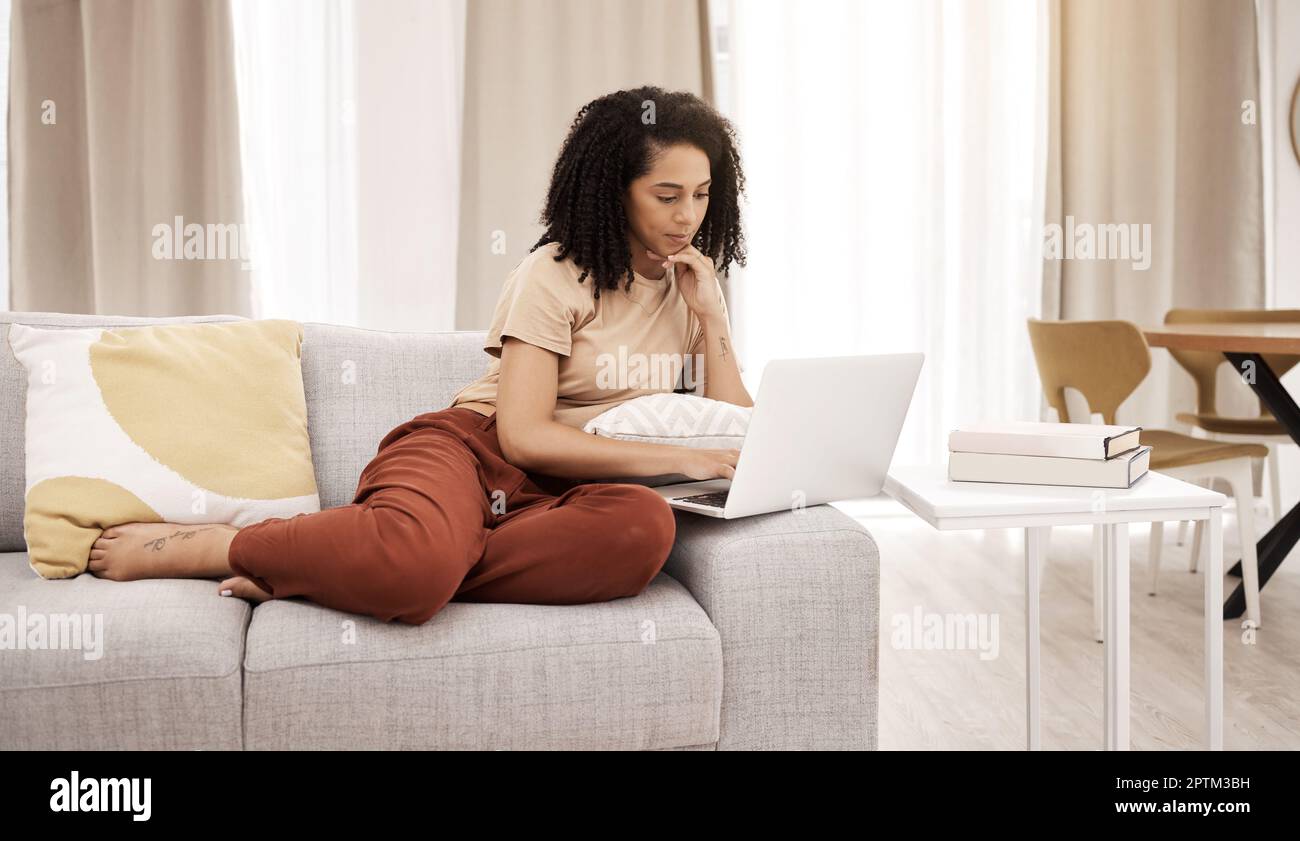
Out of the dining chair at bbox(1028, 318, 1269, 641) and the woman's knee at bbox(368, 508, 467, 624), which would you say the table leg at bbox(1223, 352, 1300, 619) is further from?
the woman's knee at bbox(368, 508, 467, 624)

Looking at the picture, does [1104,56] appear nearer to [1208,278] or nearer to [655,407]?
[1208,278]

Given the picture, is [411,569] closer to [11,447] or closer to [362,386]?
[362,386]

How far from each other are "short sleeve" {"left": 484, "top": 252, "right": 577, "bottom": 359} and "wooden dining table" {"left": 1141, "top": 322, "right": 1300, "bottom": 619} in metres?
1.58

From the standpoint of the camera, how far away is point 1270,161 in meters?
4.16

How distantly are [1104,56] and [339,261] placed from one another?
113 inches

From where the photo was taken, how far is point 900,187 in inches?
163

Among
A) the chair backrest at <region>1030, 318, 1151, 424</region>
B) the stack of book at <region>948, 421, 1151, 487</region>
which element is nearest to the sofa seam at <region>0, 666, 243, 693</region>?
the stack of book at <region>948, 421, 1151, 487</region>

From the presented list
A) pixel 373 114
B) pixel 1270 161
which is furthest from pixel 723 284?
pixel 1270 161

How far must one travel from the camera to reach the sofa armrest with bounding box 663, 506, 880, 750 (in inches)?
57.9

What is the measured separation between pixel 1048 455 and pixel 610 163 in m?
0.85

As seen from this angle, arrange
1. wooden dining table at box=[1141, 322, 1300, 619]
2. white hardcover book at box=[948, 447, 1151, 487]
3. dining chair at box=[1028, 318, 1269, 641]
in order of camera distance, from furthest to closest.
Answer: dining chair at box=[1028, 318, 1269, 641]
wooden dining table at box=[1141, 322, 1300, 619]
white hardcover book at box=[948, 447, 1151, 487]

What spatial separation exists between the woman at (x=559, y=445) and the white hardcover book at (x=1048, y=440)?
341 mm

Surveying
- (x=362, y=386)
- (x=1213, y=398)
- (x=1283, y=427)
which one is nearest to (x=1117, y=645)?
(x=362, y=386)

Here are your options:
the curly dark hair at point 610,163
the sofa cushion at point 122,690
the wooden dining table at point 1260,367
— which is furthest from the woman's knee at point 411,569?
the wooden dining table at point 1260,367
